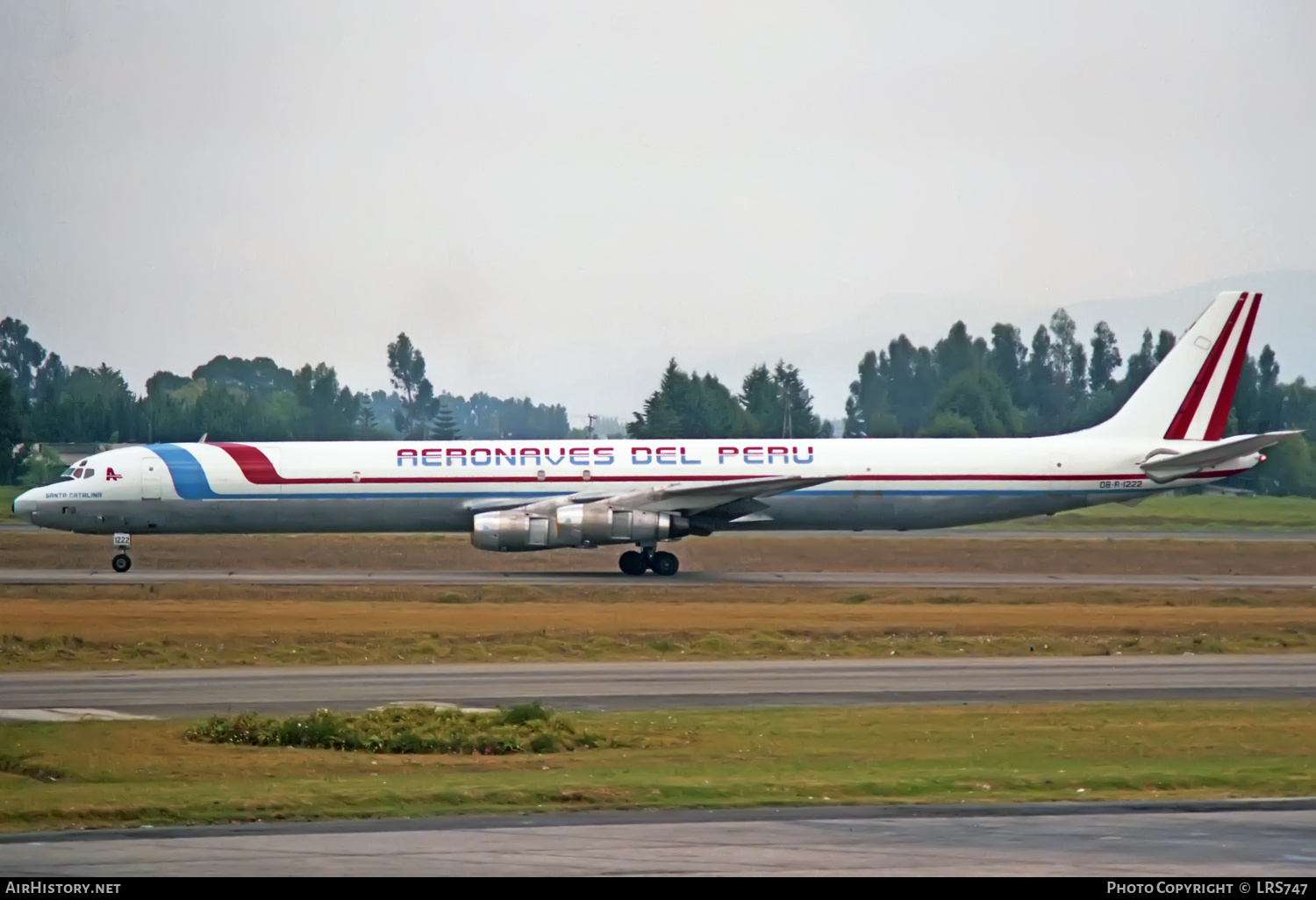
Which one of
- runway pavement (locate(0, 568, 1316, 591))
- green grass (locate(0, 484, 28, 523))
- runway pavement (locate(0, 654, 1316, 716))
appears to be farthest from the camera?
green grass (locate(0, 484, 28, 523))

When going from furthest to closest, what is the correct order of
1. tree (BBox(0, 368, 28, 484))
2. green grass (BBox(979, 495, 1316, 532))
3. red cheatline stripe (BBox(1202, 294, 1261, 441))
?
tree (BBox(0, 368, 28, 484)) → green grass (BBox(979, 495, 1316, 532)) → red cheatline stripe (BBox(1202, 294, 1261, 441))

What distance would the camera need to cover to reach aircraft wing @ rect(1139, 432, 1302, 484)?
47.9 meters

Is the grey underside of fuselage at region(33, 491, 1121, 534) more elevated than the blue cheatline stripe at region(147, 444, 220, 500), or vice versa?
the blue cheatline stripe at region(147, 444, 220, 500)

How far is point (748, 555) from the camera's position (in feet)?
178

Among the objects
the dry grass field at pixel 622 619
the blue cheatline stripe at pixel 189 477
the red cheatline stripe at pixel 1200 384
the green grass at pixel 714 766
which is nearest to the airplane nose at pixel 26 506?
the dry grass field at pixel 622 619

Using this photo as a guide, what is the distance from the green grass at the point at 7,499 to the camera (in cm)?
7650

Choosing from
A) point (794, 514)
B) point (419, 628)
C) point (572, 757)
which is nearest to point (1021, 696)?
point (572, 757)

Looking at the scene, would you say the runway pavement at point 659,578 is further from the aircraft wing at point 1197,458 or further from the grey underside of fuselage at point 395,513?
the aircraft wing at point 1197,458

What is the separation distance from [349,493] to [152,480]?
6047 millimetres

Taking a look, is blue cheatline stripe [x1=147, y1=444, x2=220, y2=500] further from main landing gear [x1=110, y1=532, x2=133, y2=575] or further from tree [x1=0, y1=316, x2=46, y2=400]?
tree [x1=0, y1=316, x2=46, y2=400]

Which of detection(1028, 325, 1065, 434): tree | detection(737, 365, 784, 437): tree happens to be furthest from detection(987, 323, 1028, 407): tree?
detection(737, 365, 784, 437): tree

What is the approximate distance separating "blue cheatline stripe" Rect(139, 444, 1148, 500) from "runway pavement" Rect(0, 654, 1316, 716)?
18.0 metres

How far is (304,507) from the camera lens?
156 feet

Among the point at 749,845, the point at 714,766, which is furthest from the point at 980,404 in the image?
the point at 749,845
